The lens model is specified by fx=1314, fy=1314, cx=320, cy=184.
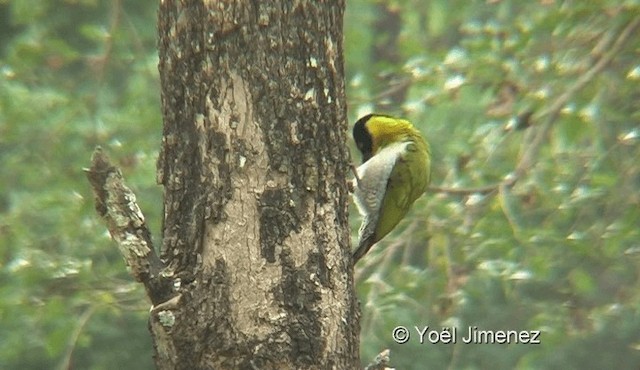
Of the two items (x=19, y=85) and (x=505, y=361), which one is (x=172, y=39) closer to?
(x=19, y=85)

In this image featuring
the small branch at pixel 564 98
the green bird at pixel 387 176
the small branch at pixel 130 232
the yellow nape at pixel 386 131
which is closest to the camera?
the small branch at pixel 130 232

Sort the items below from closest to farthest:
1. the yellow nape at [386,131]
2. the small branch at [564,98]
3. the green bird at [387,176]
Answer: the green bird at [387,176] → the yellow nape at [386,131] → the small branch at [564,98]

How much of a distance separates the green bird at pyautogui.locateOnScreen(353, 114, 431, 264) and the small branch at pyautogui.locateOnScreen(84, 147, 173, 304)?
56.2 inches

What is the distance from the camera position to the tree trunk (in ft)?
7.98

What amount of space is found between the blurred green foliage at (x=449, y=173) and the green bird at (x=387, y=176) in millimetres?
761

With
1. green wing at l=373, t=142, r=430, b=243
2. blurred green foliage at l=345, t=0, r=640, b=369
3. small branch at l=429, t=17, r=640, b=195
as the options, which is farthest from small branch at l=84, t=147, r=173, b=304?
blurred green foliage at l=345, t=0, r=640, b=369

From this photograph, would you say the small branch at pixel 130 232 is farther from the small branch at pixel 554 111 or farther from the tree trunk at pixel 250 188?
the small branch at pixel 554 111

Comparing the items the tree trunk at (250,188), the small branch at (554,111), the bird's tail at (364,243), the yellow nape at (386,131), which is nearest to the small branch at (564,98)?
the small branch at (554,111)

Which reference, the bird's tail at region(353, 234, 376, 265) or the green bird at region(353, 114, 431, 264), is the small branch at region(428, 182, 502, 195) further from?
the bird's tail at region(353, 234, 376, 265)

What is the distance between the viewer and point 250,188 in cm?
246

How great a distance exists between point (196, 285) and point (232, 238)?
110mm

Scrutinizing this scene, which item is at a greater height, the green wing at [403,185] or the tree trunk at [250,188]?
the green wing at [403,185]

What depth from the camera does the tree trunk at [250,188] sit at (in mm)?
2434

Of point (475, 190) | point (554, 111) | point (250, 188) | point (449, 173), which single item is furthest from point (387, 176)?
point (250, 188)
